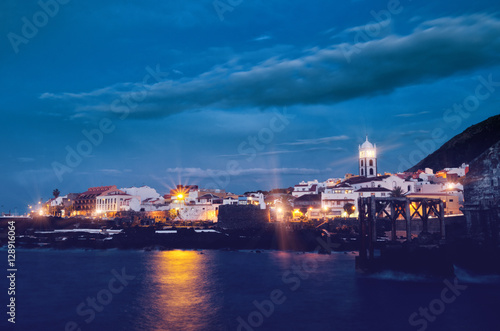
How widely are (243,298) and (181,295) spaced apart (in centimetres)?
556

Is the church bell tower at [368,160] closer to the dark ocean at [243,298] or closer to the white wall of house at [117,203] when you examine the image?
the white wall of house at [117,203]

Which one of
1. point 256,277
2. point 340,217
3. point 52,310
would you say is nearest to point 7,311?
point 52,310

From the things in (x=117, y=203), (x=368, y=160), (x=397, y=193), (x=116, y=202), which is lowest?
(x=117, y=203)

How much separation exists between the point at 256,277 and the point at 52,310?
18.1m

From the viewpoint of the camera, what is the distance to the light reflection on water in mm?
24156

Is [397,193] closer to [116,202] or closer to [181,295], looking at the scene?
[181,295]

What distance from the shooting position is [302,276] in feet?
120

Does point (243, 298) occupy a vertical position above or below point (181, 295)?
above

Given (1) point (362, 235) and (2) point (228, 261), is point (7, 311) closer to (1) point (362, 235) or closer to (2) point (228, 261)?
(2) point (228, 261)

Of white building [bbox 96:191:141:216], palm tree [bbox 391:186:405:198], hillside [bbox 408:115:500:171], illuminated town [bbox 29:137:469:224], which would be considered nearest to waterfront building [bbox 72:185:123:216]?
illuminated town [bbox 29:137:469:224]

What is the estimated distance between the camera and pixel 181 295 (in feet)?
103

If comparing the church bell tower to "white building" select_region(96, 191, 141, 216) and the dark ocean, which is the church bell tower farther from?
the dark ocean

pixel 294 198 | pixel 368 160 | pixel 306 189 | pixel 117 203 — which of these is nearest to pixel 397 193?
pixel 294 198

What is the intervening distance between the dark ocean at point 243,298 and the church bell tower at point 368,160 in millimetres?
83410
